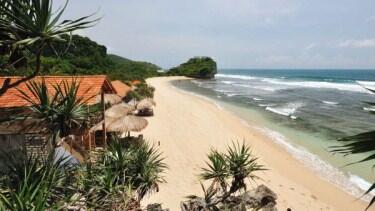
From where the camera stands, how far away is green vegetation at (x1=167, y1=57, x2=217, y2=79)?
106000 mm

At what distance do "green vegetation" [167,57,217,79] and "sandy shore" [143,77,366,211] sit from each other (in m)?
74.3

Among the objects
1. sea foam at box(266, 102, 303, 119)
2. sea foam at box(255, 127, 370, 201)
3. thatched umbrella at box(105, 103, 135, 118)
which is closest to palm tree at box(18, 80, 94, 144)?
sea foam at box(255, 127, 370, 201)

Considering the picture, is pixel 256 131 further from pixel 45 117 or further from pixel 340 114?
pixel 45 117

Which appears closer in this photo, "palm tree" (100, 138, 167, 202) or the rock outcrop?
"palm tree" (100, 138, 167, 202)

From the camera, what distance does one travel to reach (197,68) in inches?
4232

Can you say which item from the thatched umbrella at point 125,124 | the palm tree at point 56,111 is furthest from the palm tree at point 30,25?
the thatched umbrella at point 125,124

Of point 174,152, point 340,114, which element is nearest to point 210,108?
point 340,114

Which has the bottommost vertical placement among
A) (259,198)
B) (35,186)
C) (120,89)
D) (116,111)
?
(259,198)

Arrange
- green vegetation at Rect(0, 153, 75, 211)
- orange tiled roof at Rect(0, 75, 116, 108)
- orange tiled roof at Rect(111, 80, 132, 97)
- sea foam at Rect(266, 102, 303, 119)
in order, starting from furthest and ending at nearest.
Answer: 1. sea foam at Rect(266, 102, 303, 119)
2. orange tiled roof at Rect(111, 80, 132, 97)
3. orange tiled roof at Rect(0, 75, 116, 108)
4. green vegetation at Rect(0, 153, 75, 211)

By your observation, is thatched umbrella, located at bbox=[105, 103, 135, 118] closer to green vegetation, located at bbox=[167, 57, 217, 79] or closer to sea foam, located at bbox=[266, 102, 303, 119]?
sea foam, located at bbox=[266, 102, 303, 119]

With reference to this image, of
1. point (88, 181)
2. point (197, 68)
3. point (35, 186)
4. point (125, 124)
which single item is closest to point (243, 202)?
point (88, 181)

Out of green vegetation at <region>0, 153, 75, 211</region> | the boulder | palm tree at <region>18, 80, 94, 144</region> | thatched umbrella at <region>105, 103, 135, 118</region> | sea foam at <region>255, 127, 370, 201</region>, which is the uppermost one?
palm tree at <region>18, 80, 94, 144</region>

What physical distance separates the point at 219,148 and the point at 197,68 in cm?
8758

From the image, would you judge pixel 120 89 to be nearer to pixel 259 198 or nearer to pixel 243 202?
pixel 259 198
